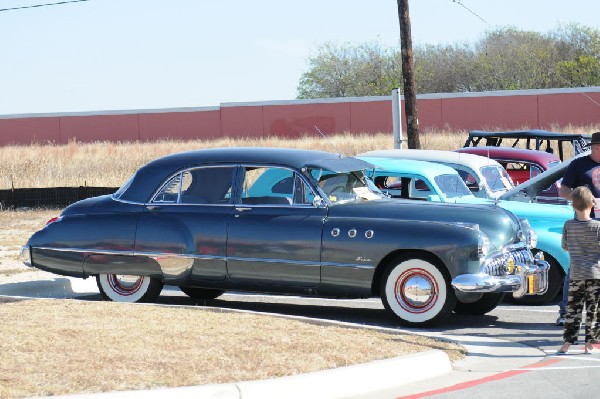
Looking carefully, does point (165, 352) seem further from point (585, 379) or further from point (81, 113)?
point (81, 113)

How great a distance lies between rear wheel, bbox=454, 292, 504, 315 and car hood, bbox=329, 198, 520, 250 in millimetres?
713

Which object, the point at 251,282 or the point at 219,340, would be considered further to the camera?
the point at 251,282

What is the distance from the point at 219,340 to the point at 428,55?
236 feet

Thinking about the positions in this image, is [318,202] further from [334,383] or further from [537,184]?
[334,383]

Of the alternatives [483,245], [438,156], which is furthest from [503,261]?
[438,156]

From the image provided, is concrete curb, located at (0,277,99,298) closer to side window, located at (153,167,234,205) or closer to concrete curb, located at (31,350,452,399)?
side window, located at (153,167,234,205)

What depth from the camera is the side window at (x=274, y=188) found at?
11.9m

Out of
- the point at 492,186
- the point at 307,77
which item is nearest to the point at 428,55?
the point at 307,77

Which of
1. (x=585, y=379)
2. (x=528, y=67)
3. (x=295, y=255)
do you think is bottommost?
(x=585, y=379)

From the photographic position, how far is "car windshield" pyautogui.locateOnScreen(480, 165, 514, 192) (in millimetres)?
16281

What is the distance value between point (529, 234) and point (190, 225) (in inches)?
137

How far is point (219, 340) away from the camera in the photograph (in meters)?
9.45

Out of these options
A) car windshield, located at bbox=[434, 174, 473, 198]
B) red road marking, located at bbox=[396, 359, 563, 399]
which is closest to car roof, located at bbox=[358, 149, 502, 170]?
car windshield, located at bbox=[434, 174, 473, 198]

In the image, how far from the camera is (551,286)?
12844mm
